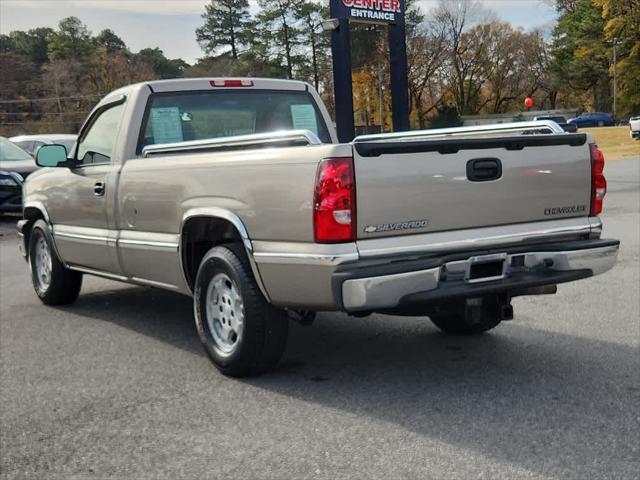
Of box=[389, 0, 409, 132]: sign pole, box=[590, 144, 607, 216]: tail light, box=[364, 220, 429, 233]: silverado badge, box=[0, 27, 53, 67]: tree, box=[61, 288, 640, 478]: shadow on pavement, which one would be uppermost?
box=[0, 27, 53, 67]: tree

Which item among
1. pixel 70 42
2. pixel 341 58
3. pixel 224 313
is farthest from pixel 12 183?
pixel 70 42

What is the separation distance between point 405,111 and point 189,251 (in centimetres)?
1868

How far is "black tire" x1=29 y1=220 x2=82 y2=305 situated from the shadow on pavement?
1.04 metres

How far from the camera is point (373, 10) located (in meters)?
23.0

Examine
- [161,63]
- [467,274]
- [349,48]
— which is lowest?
[467,274]

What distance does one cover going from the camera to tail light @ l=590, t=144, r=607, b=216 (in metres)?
4.73

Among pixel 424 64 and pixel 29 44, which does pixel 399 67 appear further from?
pixel 29 44

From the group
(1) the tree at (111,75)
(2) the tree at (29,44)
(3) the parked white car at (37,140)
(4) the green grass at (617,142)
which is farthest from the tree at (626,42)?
(2) the tree at (29,44)

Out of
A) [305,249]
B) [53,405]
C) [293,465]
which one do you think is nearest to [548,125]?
[305,249]

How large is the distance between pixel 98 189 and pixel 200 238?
1.40 m

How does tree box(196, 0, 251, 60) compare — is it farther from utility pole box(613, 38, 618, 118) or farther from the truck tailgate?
the truck tailgate

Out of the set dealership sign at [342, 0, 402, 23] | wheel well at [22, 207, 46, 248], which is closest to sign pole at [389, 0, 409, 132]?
dealership sign at [342, 0, 402, 23]

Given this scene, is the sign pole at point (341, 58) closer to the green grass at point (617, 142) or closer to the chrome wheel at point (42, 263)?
the chrome wheel at point (42, 263)

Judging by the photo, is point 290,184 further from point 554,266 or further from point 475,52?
point 475,52
